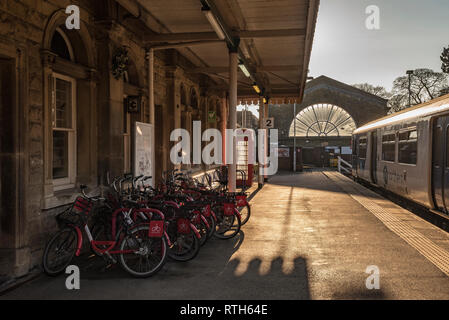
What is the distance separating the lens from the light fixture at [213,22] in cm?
709

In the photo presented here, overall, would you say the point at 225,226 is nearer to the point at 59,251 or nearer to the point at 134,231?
the point at 134,231

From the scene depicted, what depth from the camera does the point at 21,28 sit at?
17.0ft

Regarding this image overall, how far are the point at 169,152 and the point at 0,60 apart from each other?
6.43 m

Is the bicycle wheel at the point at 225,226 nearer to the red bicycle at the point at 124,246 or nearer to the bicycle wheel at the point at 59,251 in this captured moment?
the red bicycle at the point at 124,246

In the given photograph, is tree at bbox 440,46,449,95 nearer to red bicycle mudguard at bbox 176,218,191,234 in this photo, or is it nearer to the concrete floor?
the concrete floor

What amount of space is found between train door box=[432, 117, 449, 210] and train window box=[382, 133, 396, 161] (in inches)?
133

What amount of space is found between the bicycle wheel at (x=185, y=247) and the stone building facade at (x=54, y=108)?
176 cm

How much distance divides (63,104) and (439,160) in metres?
7.47

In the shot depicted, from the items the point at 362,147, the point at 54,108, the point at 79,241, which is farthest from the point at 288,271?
the point at 362,147

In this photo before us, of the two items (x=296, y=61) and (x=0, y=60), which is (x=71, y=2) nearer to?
(x=0, y=60)

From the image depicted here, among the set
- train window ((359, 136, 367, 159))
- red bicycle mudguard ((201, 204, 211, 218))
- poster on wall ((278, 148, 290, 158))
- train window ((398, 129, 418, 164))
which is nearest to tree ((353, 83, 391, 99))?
poster on wall ((278, 148, 290, 158))

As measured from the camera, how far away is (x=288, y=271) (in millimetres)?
5344

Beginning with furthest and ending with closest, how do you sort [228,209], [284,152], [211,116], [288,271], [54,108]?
[284,152]
[211,116]
[228,209]
[54,108]
[288,271]

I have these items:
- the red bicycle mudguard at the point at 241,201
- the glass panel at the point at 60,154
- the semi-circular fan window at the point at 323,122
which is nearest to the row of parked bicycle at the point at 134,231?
the glass panel at the point at 60,154
